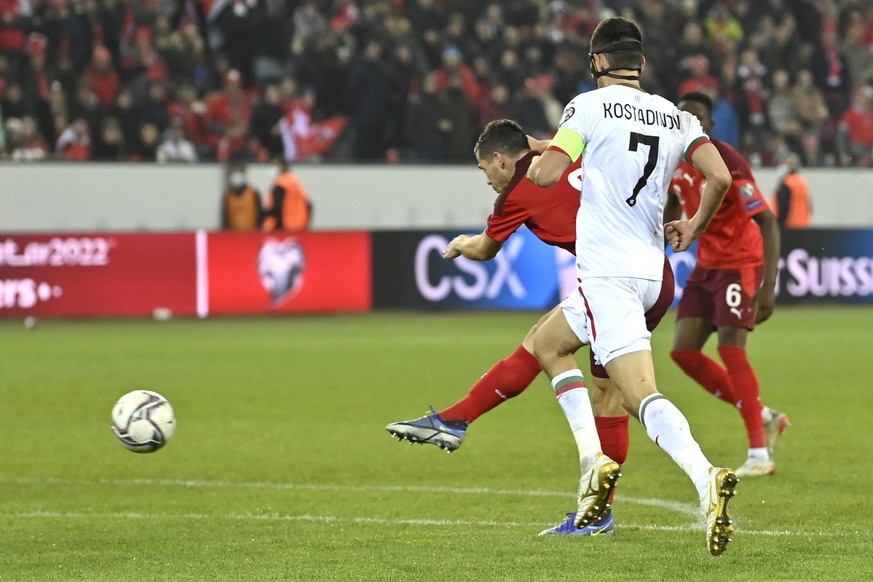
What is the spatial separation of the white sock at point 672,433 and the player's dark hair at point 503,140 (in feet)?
4.59

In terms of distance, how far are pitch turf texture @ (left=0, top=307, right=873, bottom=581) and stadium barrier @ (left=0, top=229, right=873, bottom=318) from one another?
8.22 feet

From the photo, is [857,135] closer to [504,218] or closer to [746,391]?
[746,391]

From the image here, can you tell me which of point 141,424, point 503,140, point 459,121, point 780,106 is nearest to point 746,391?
point 503,140

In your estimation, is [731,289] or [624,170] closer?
[624,170]

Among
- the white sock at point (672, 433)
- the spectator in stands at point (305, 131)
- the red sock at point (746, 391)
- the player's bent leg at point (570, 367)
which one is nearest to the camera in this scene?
the white sock at point (672, 433)

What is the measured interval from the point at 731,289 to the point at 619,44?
3.06 metres

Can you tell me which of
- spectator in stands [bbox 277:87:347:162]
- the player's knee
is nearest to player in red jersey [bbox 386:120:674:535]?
the player's knee

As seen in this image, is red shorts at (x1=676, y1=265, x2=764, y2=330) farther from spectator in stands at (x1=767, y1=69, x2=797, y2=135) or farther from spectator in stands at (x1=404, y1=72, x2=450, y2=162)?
spectator in stands at (x1=767, y1=69, x2=797, y2=135)

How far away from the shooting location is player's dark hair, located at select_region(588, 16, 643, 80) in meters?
6.03

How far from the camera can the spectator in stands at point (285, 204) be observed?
2162cm

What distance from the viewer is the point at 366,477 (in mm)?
8742

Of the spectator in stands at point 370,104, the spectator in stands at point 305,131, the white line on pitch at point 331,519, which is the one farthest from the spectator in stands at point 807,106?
the white line on pitch at point 331,519

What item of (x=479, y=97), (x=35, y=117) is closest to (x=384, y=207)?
(x=479, y=97)

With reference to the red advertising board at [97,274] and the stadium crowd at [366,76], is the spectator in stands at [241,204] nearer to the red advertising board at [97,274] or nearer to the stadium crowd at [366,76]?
the stadium crowd at [366,76]
